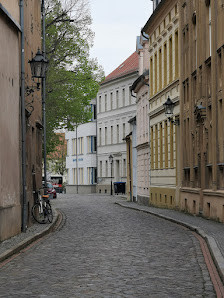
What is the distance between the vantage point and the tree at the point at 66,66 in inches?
1626

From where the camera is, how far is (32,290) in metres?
9.95

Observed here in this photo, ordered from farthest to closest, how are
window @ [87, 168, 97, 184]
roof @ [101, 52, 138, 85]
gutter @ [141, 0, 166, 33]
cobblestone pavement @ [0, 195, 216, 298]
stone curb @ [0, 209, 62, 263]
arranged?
window @ [87, 168, 97, 184] < roof @ [101, 52, 138, 85] < gutter @ [141, 0, 166, 33] < stone curb @ [0, 209, 62, 263] < cobblestone pavement @ [0, 195, 216, 298]

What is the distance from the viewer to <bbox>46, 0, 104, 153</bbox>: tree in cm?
4131

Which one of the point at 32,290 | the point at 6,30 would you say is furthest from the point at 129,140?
the point at 32,290

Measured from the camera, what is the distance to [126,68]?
7600cm

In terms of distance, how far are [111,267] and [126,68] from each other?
6439cm

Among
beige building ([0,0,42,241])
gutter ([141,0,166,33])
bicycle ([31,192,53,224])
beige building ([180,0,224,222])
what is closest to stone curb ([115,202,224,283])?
beige building ([180,0,224,222])

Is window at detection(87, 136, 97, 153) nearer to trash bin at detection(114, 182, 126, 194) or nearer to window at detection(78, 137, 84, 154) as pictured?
window at detection(78, 137, 84, 154)

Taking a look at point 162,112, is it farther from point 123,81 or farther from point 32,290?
point 123,81

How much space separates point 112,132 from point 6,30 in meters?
59.6

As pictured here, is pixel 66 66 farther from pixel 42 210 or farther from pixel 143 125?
pixel 42 210

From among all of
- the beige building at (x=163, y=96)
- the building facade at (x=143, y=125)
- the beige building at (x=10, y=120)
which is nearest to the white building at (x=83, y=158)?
the building facade at (x=143, y=125)

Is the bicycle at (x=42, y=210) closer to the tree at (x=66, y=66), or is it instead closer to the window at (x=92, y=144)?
the tree at (x=66, y=66)

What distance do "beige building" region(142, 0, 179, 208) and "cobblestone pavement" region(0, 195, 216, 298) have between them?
14552 mm
